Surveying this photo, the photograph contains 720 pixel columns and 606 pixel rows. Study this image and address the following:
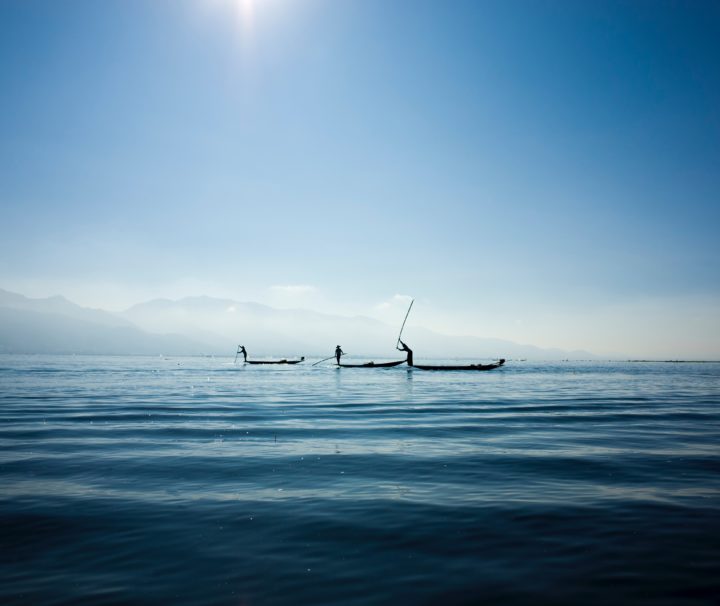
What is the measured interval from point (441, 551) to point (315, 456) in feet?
22.2

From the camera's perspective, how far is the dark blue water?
5.34 m

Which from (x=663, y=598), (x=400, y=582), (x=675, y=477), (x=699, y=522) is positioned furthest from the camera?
(x=675, y=477)

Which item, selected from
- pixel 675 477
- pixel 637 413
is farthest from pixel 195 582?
pixel 637 413

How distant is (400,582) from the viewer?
17.8ft

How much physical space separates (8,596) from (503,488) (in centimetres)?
842

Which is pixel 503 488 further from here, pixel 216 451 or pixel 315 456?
pixel 216 451

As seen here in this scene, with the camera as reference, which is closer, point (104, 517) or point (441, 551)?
point (441, 551)

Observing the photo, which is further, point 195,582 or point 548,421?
point 548,421

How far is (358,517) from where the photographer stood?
25.4 ft

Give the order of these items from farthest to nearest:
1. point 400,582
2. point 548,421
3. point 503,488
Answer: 1. point 548,421
2. point 503,488
3. point 400,582

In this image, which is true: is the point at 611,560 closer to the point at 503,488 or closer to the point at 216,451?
the point at 503,488

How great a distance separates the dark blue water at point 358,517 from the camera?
5336 millimetres

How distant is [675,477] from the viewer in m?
10.4

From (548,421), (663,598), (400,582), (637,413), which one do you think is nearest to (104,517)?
(400,582)
